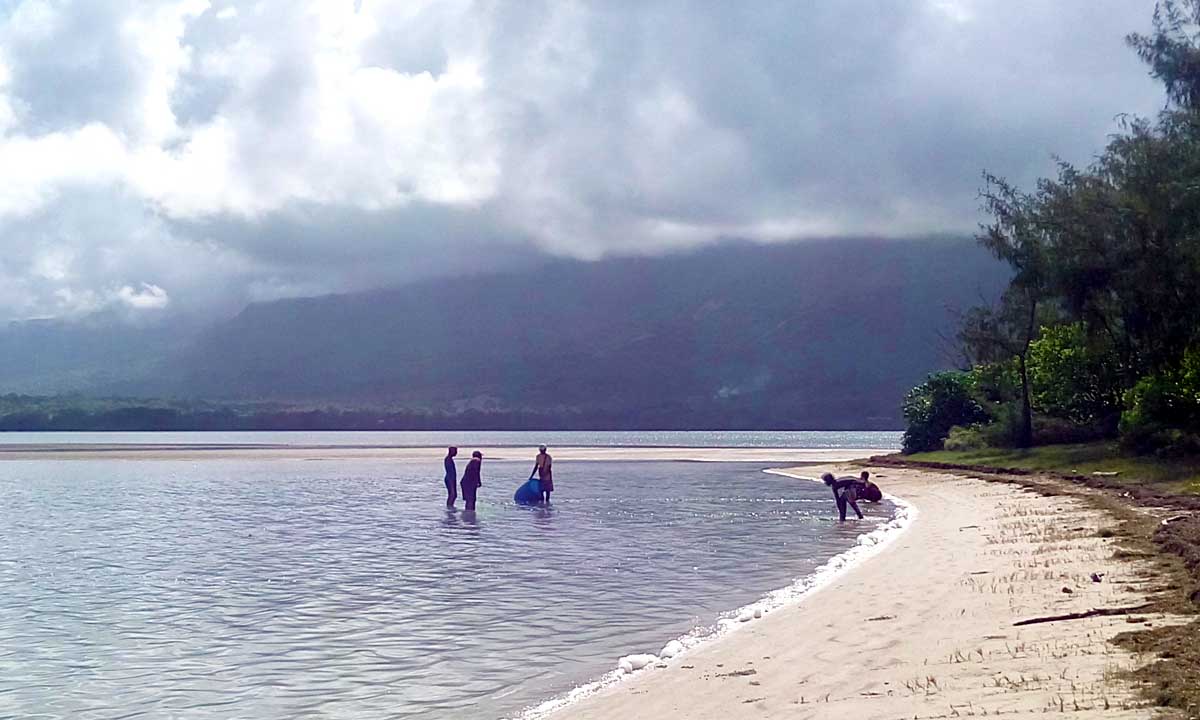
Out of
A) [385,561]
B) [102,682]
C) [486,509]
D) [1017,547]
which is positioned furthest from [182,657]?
[486,509]

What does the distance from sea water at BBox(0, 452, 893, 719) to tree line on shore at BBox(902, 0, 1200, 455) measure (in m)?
10.7

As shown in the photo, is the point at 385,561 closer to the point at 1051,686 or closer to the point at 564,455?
the point at 1051,686

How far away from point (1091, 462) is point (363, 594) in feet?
96.8

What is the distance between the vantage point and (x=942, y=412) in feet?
205

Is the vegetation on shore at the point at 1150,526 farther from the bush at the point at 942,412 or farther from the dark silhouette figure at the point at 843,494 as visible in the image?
the bush at the point at 942,412

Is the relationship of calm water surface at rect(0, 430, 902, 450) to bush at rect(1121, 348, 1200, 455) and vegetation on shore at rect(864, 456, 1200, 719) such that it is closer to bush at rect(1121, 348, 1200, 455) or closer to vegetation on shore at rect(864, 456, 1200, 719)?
vegetation on shore at rect(864, 456, 1200, 719)

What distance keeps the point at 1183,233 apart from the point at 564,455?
58.1m

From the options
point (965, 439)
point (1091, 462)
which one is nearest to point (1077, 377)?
point (1091, 462)

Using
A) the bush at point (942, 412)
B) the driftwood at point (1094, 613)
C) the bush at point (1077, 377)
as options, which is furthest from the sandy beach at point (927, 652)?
the bush at point (942, 412)

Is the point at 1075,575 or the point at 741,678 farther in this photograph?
the point at 1075,575

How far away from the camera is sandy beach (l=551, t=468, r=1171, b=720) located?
8633 mm

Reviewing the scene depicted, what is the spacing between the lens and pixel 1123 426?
3762 centimetres

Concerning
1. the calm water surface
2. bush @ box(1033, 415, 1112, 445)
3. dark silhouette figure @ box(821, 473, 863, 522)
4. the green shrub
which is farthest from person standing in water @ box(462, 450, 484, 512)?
the calm water surface

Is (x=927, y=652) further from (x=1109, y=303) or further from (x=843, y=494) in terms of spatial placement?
(x=1109, y=303)
